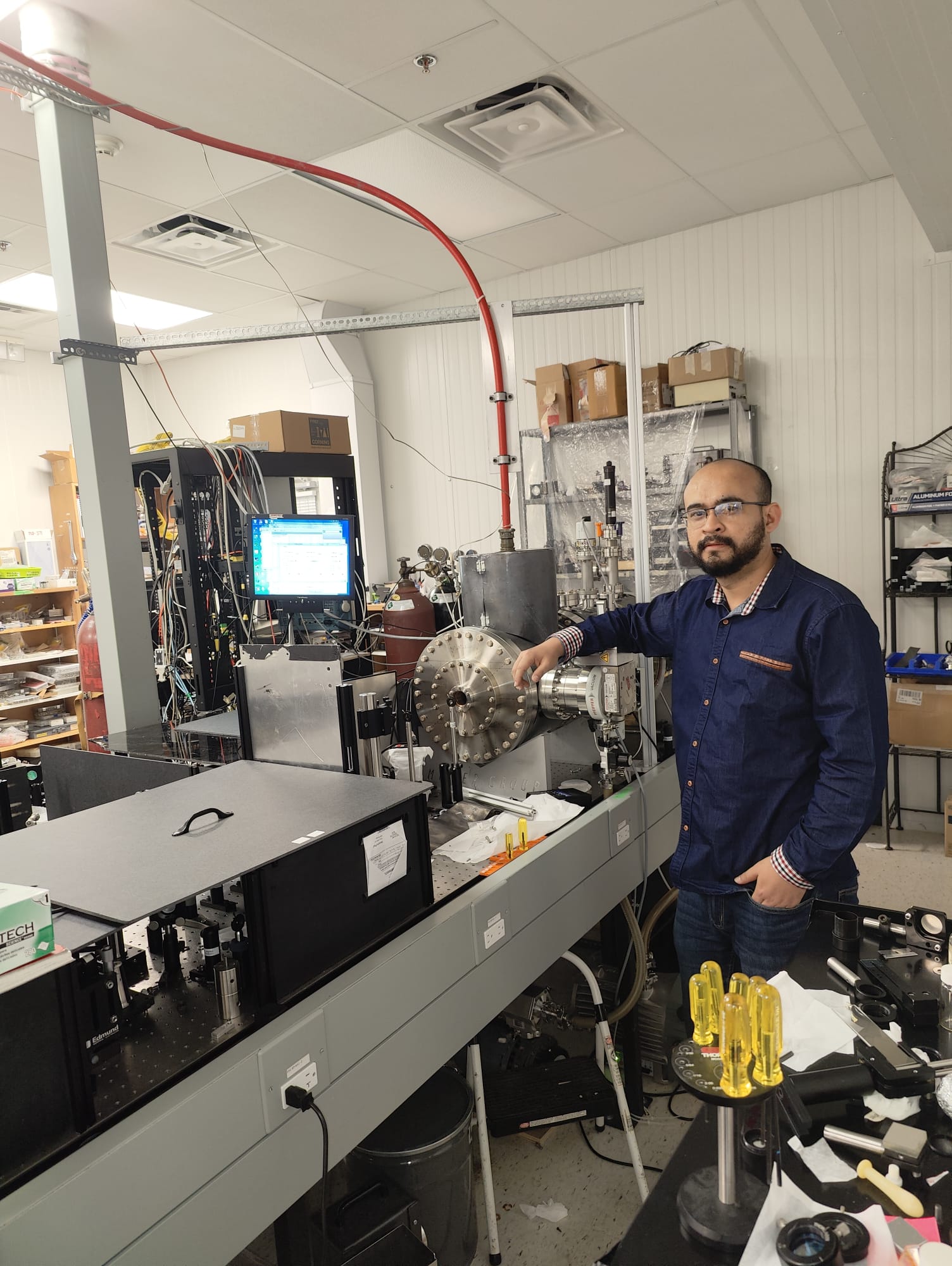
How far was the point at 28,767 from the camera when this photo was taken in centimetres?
247

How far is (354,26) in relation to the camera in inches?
97.6

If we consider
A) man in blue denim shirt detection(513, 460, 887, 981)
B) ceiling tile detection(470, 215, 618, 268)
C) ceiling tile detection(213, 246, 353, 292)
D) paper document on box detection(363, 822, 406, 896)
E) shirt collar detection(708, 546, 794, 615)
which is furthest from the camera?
ceiling tile detection(213, 246, 353, 292)

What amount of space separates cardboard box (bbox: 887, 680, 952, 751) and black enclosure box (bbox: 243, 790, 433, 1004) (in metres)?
2.85

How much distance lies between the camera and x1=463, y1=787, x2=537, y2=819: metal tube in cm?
191

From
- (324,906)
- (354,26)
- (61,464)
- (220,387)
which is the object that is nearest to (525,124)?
(354,26)

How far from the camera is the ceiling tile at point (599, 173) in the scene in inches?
133

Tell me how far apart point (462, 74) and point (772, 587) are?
2192 mm

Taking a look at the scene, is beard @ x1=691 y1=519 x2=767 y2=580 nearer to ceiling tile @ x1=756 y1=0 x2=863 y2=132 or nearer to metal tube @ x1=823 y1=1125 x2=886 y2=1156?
metal tube @ x1=823 y1=1125 x2=886 y2=1156

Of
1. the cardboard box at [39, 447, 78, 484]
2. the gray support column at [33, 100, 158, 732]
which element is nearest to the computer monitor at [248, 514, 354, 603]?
the gray support column at [33, 100, 158, 732]

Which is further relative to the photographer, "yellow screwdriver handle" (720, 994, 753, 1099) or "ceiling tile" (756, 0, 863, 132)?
"ceiling tile" (756, 0, 863, 132)

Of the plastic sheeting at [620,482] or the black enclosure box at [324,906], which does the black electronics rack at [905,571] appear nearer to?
the plastic sheeting at [620,482]

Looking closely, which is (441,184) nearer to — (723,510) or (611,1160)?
(723,510)

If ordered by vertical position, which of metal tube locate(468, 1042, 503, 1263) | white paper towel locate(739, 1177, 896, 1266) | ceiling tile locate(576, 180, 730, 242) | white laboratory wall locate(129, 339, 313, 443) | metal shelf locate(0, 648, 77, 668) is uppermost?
ceiling tile locate(576, 180, 730, 242)

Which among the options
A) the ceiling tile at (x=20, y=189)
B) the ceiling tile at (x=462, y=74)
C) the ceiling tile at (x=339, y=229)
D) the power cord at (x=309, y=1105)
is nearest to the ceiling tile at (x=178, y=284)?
the ceiling tile at (x=20, y=189)
